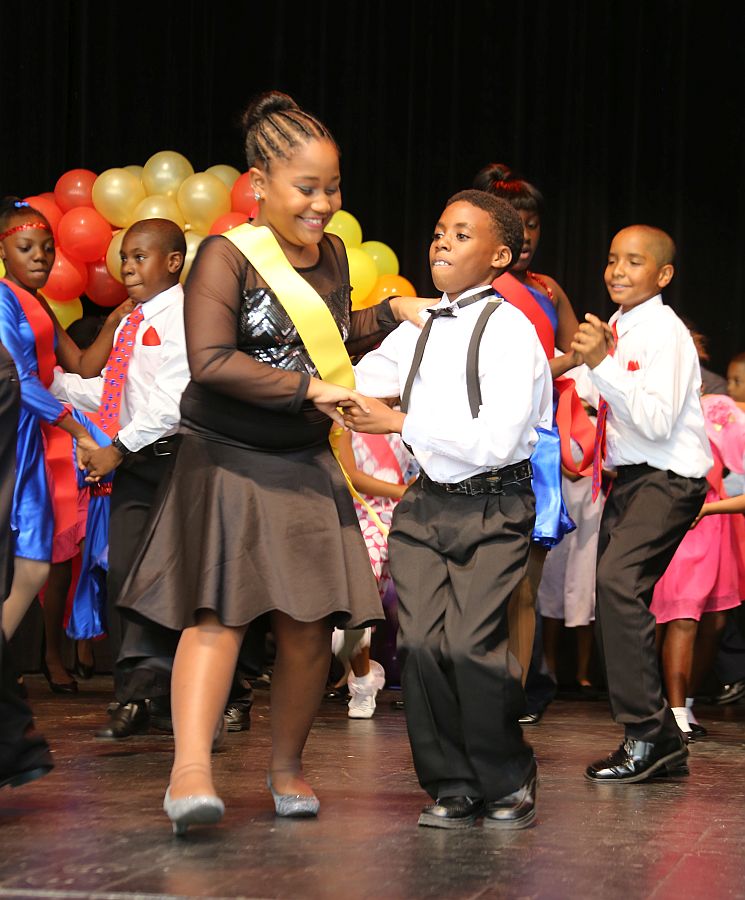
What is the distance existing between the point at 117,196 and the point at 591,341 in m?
3.25

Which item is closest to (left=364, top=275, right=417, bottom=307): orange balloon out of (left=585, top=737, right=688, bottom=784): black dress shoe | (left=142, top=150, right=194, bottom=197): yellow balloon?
(left=142, top=150, right=194, bottom=197): yellow balloon

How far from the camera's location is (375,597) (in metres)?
2.98

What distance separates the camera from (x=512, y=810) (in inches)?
117

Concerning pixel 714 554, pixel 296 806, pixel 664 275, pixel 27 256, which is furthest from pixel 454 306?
pixel 714 554

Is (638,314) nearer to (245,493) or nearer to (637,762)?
(637,762)

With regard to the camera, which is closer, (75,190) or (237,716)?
(237,716)

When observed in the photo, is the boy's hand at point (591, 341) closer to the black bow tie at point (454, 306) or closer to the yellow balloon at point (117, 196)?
the black bow tie at point (454, 306)

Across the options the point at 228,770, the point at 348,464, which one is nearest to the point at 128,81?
the point at 348,464

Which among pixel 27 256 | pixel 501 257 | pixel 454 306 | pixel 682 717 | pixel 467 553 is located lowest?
pixel 682 717

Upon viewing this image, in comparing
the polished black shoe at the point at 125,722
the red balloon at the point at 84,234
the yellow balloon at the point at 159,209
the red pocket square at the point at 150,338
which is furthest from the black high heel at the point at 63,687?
Answer: the yellow balloon at the point at 159,209

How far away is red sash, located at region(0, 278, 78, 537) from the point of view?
4691 millimetres

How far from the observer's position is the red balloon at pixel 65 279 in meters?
6.20

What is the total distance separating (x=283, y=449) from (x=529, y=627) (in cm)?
156

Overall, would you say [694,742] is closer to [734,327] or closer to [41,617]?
[734,327]
